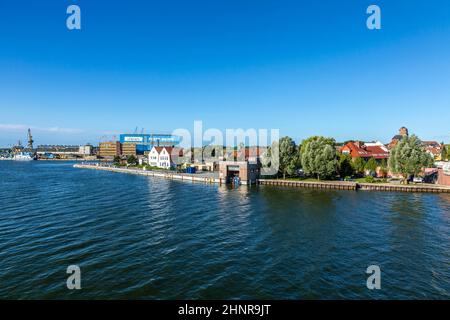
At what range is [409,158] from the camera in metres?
61.4

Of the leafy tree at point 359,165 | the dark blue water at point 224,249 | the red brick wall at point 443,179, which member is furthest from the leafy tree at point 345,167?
Answer: the dark blue water at point 224,249

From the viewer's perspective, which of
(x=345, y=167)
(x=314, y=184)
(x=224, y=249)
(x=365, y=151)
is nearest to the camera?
(x=224, y=249)

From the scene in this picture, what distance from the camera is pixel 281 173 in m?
79.6

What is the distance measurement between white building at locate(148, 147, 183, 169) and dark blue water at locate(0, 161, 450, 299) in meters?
69.0

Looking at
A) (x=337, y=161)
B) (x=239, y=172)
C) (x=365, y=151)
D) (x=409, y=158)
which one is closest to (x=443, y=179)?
(x=409, y=158)

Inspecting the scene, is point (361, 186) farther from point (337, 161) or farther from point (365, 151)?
point (365, 151)

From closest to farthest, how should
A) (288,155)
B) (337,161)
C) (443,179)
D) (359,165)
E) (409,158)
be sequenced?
(443,179) → (409,158) → (337,161) → (288,155) → (359,165)

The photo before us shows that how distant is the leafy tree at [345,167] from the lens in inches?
2985

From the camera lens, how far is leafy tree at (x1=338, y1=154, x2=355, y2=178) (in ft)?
249

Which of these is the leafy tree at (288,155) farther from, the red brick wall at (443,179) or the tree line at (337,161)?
the red brick wall at (443,179)

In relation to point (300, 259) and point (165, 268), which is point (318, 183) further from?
point (165, 268)

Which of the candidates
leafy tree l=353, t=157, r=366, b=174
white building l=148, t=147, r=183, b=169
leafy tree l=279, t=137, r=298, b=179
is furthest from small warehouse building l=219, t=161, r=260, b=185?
white building l=148, t=147, r=183, b=169

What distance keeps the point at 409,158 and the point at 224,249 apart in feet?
184

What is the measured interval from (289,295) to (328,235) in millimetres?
13734
